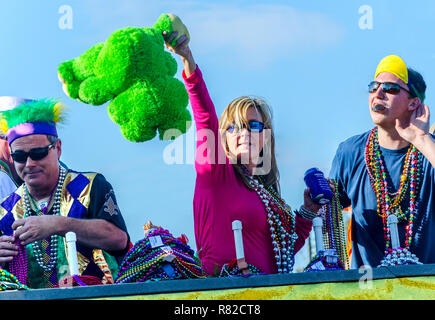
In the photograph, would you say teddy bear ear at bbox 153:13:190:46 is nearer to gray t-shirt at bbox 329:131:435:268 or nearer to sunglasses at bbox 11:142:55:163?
sunglasses at bbox 11:142:55:163

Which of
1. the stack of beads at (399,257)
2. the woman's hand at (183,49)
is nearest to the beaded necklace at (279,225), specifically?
the stack of beads at (399,257)

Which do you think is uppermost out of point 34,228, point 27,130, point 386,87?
point 386,87

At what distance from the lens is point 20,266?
11.5ft

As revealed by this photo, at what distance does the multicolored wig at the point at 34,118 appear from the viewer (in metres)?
3.65

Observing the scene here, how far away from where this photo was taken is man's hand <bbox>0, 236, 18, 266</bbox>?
341cm

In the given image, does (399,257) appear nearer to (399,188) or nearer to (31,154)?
(399,188)

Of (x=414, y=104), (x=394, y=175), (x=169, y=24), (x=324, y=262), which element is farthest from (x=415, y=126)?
(x=169, y=24)

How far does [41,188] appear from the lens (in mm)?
3717

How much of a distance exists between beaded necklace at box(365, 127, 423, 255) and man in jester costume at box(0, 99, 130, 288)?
1256 mm

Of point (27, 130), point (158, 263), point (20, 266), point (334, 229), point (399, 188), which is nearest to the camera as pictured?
point (158, 263)

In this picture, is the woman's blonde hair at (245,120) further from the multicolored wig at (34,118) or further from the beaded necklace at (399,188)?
the multicolored wig at (34,118)

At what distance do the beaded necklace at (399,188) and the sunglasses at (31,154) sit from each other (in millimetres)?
1601

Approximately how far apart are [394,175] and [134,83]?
151 cm
